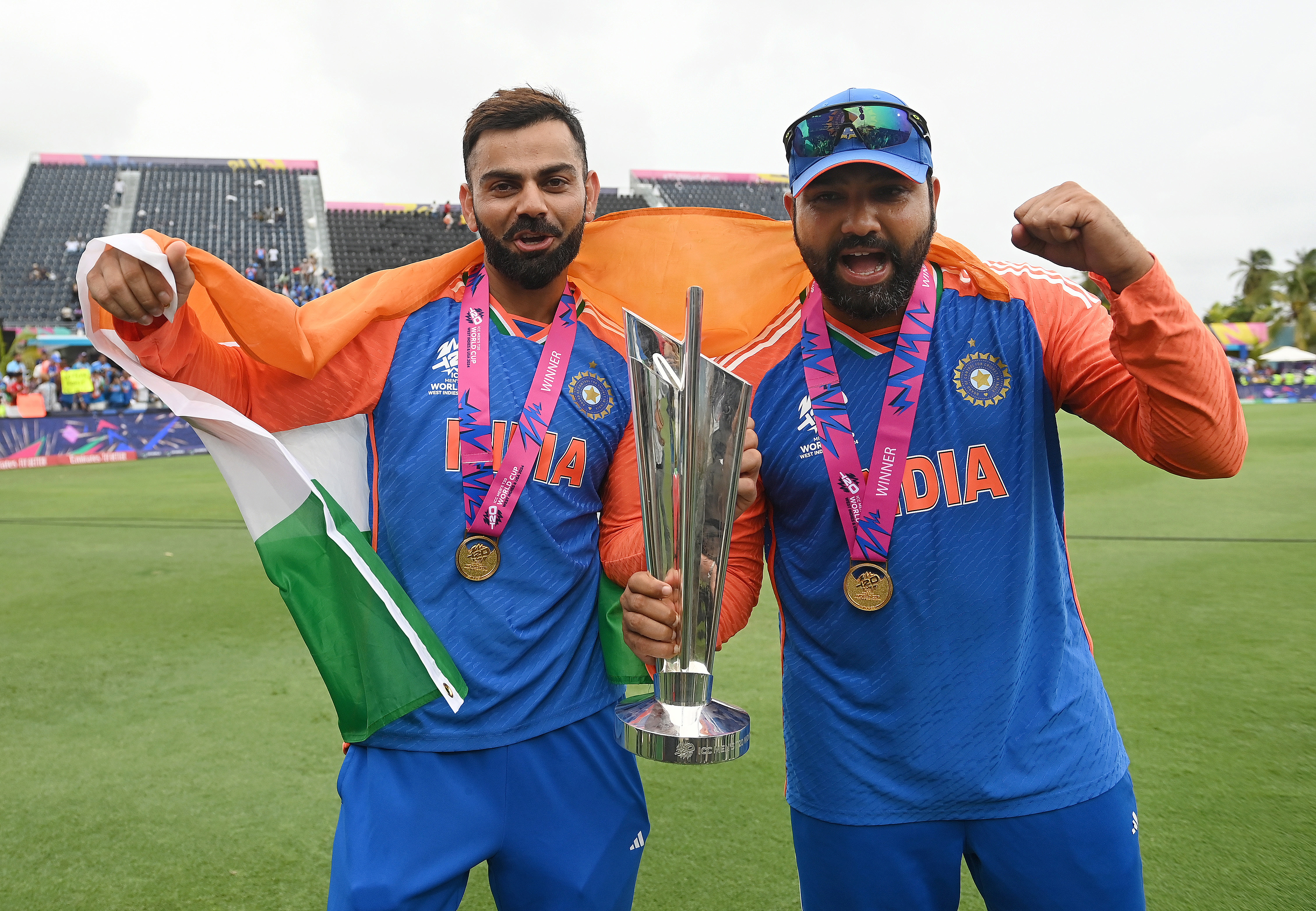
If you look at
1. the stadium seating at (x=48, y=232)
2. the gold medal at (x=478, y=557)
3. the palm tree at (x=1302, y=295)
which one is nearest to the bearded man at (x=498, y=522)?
the gold medal at (x=478, y=557)

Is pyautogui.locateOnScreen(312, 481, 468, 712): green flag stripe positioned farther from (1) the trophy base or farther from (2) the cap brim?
(2) the cap brim

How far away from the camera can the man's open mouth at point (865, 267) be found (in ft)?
5.88

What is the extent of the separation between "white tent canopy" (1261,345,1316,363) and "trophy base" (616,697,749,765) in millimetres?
46842

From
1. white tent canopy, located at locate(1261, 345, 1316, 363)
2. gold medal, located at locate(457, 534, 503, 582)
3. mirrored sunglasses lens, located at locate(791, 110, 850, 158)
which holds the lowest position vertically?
gold medal, located at locate(457, 534, 503, 582)

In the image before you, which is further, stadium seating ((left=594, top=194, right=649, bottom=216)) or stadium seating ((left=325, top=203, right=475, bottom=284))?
stadium seating ((left=594, top=194, right=649, bottom=216))

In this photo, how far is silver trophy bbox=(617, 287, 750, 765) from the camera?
1.57 m

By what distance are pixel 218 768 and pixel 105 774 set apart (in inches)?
16.8

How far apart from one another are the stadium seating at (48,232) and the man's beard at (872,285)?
34745mm

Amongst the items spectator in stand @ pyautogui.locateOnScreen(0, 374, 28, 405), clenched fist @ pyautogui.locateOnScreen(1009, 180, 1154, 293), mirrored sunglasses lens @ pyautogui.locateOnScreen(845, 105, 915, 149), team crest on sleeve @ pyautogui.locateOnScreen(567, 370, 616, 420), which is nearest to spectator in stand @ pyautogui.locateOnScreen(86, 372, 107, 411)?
spectator in stand @ pyautogui.locateOnScreen(0, 374, 28, 405)

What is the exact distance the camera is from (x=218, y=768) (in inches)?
151

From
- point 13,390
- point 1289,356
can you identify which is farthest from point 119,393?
point 1289,356

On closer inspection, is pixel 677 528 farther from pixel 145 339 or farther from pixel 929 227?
pixel 145 339

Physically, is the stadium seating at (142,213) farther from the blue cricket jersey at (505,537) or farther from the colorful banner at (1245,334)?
the colorful banner at (1245,334)

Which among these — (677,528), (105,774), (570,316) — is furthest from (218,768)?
(677,528)
